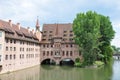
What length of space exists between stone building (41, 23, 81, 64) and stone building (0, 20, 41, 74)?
5908 mm

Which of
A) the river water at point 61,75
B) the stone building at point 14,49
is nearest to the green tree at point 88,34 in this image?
the river water at point 61,75

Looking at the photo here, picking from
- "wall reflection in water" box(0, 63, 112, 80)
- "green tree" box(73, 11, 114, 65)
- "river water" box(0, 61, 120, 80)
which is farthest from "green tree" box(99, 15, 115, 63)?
"wall reflection in water" box(0, 63, 112, 80)

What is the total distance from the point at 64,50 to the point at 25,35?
1674 centimetres

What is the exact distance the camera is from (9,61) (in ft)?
157

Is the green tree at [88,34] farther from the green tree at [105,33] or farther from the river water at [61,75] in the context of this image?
the river water at [61,75]

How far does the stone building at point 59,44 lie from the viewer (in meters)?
72.6

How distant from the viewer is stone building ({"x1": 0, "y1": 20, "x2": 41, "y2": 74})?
44969mm

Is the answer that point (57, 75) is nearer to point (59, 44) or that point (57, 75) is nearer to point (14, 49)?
point (14, 49)

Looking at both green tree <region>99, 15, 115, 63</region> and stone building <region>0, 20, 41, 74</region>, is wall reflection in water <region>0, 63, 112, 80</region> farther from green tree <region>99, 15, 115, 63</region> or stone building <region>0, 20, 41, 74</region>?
green tree <region>99, 15, 115, 63</region>

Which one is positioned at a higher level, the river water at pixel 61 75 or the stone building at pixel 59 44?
the stone building at pixel 59 44

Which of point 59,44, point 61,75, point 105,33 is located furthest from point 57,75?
point 105,33

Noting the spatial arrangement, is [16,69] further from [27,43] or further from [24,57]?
[27,43]

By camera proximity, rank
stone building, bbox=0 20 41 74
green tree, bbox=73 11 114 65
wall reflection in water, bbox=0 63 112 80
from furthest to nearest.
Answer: green tree, bbox=73 11 114 65 → stone building, bbox=0 20 41 74 → wall reflection in water, bbox=0 63 112 80

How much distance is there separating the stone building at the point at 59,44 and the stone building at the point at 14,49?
591 cm
